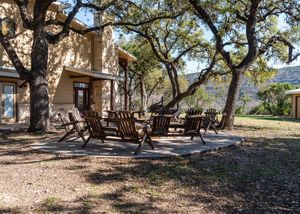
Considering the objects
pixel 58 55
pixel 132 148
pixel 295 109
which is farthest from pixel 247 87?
pixel 132 148

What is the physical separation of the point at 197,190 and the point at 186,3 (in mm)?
12425

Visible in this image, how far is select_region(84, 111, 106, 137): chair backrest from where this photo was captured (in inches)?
312

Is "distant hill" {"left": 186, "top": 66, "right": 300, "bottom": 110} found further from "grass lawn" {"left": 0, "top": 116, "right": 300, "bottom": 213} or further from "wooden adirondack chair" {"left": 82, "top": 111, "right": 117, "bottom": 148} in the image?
"grass lawn" {"left": 0, "top": 116, "right": 300, "bottom": 213}

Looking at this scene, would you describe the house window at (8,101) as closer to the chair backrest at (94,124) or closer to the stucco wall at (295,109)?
the chair backrest at (94,124)

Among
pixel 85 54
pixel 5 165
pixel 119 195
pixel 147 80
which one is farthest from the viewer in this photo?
pixel 147 80

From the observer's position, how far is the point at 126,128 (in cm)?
770

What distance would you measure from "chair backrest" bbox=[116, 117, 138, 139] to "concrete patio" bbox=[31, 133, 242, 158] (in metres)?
0.42

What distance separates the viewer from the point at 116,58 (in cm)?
2311

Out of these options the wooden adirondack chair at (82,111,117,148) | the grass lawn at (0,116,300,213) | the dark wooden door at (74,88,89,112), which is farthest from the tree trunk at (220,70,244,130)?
the dark wooden door at (74,88,89,112)

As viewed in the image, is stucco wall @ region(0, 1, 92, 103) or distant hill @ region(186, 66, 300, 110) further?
distant hill @ region(186, 66, 300, 110)

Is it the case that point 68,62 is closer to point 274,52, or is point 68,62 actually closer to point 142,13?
point 142,13

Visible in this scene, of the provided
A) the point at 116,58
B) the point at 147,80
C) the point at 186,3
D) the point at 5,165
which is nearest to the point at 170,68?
the point at 116,58

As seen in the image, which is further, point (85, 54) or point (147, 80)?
point (147, 80)

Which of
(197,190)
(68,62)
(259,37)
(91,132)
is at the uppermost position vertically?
(259,37)
